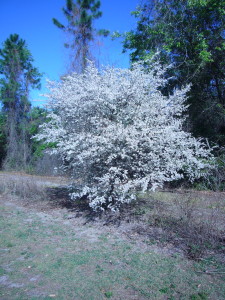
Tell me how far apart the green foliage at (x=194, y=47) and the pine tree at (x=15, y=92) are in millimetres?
13597

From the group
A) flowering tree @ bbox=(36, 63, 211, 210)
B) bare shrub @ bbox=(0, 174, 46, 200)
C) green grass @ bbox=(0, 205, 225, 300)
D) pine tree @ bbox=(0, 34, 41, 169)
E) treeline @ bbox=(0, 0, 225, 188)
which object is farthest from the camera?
pine tree @ bbox=(0, 34, 41, 169)

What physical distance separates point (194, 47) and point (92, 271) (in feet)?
32.4

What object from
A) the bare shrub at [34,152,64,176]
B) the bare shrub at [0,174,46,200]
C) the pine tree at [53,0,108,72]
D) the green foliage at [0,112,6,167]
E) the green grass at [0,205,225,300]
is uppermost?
the pine tree at [53,0,108,72]

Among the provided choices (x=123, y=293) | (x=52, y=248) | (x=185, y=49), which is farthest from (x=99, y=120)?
(x=185, y=49)

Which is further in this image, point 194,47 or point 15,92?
point 15,92

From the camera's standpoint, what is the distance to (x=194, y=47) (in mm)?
10430

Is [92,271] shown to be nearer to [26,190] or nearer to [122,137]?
[122,137]

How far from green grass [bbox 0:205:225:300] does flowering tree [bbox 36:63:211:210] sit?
1.26 metres

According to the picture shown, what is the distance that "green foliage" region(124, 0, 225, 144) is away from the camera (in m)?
10.0

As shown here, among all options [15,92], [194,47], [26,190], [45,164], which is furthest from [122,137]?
[15,92]

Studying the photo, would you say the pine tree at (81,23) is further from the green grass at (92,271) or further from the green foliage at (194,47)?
the green grass at (92,271)

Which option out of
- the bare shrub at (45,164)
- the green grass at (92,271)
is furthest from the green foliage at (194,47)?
the bare shrub at (45,164)

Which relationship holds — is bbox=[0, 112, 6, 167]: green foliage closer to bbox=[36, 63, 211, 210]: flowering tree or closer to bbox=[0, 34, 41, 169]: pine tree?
bbox=[0, 34, 41, 169]: pine tree

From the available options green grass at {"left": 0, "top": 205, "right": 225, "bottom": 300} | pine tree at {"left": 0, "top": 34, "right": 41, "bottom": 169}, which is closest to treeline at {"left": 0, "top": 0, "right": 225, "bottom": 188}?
green grass at {"left": 0, "top": 205, "right": 225, "bottom": 300}
